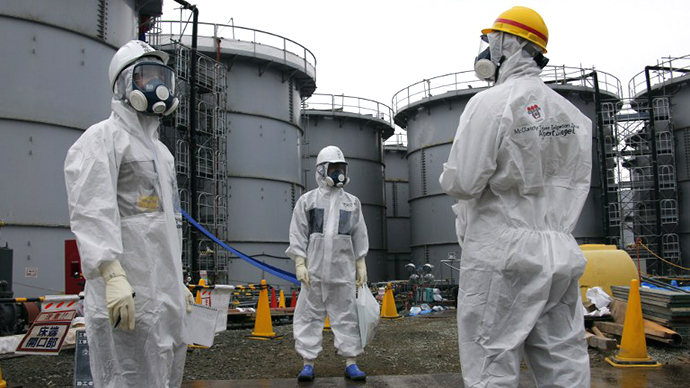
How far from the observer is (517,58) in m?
2.92

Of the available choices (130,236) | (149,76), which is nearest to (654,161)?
(149,76)

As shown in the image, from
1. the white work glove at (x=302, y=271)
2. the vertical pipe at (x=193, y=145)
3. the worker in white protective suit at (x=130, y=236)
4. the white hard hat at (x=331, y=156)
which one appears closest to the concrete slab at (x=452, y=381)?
the white work glove at (x=302, y=271)

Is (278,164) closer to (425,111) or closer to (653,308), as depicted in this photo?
(425,111)

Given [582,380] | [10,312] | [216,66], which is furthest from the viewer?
[216,66]

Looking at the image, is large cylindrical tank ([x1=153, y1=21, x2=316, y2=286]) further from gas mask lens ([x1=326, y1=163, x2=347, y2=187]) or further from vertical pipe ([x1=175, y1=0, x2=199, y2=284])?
gas mask lens ([x1=326, y1=163, x2=347, y2=187])

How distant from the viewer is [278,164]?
19.2m

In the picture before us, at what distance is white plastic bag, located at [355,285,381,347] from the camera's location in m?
5.40

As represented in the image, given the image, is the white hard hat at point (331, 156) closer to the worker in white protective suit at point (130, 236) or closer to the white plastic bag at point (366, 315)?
the white plastic bag at point (366, 315)

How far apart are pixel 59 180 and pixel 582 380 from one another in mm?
11065

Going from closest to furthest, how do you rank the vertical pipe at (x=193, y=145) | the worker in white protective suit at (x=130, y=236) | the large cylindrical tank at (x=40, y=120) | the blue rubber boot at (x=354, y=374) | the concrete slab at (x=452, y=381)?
the worker in white protective suit at (x=130, y=236)
the concrete slab at (x=452, y=381)
the blue rubber boot at (x=354, y=374)
the large cylindrical tank at (x=40, y=120)
the vertical pipe at (x=193, y=145)

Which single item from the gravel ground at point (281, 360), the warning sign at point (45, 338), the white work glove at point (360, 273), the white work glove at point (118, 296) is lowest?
the gravel ground at point (281, 360)

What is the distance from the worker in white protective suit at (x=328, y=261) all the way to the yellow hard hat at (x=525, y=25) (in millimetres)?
3003

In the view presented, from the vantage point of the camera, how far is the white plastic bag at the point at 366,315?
5.40 m

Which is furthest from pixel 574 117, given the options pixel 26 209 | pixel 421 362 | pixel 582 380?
pixel 26 209
